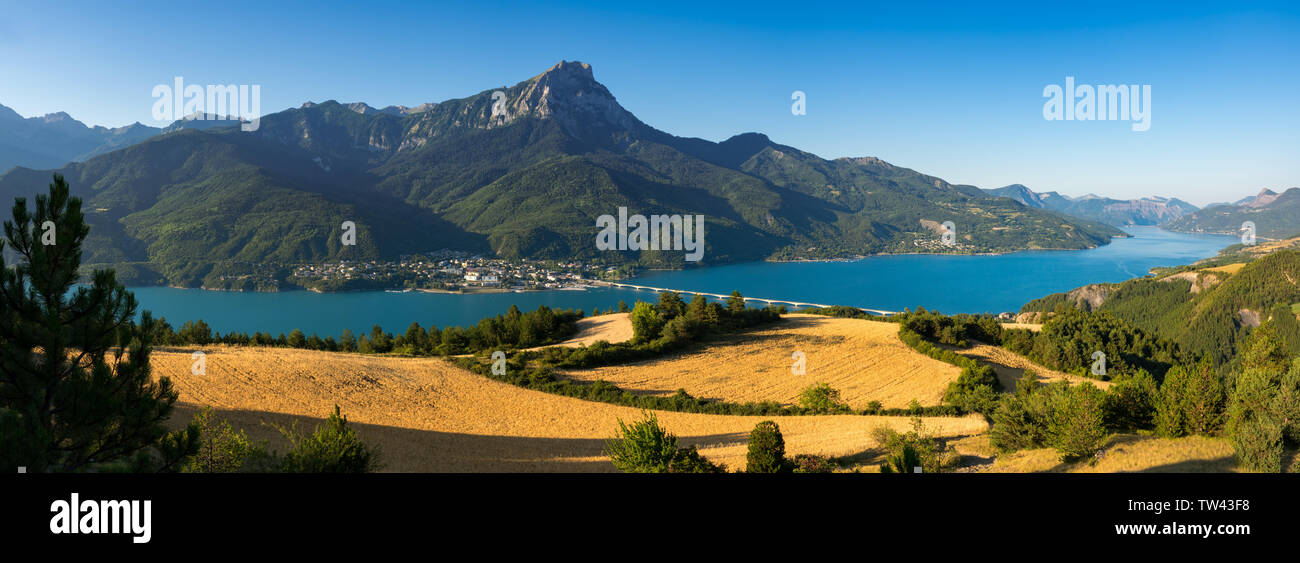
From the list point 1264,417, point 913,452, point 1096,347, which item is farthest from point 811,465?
point 1096,347

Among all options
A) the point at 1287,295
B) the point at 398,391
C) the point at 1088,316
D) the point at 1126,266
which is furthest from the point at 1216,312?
the point at 398,391

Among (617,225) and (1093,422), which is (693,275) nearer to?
(617,225)

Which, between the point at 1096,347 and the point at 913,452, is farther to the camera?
the point at 1096,347

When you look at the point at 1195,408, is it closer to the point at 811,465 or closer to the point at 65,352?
the point at 811,465

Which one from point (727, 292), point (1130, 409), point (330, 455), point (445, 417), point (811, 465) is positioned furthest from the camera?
point (727, 292)

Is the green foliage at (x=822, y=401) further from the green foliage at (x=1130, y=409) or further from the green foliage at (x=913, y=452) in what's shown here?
the green foliage at (x=1130, y=409)

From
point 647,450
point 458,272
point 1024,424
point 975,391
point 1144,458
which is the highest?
point 458,272
